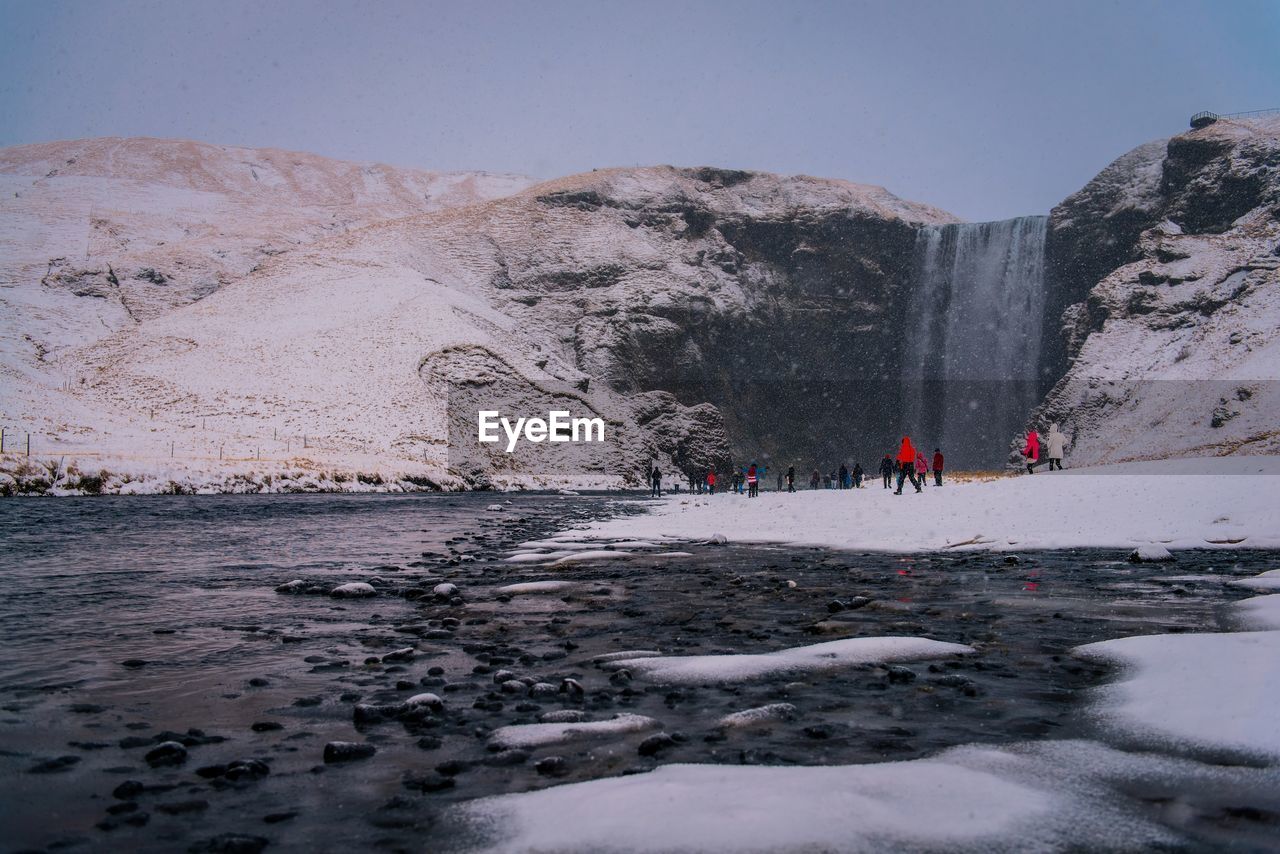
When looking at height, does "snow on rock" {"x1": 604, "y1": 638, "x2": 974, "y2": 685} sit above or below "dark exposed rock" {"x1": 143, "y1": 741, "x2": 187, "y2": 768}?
below

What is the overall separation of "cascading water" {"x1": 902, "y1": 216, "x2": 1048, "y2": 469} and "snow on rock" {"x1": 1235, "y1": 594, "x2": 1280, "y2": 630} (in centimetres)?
7707

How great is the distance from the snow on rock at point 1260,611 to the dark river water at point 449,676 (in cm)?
36

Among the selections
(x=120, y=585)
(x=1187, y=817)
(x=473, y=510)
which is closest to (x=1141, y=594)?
(x=1187, y=817)

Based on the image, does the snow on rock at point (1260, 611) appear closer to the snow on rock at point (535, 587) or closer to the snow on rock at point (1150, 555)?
the snow on rock at point (1150, 555)

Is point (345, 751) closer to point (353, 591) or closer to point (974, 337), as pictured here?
point (353, 591)

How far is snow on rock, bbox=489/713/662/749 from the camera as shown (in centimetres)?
511

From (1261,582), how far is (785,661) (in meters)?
7.66

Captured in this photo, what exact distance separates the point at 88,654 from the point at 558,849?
6095 mm

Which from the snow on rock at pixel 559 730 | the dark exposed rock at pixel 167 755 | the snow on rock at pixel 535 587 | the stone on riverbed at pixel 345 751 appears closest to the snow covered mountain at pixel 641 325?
the snow on rock at pixel 535 587

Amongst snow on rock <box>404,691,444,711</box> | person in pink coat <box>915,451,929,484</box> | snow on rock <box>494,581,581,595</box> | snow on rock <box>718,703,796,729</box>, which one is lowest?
snow on rock <box>494,581,581,595</box>

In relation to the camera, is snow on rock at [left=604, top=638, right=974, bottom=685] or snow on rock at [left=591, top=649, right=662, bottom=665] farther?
snow on rock at [left=591, top=649, right=662, bottom=665]

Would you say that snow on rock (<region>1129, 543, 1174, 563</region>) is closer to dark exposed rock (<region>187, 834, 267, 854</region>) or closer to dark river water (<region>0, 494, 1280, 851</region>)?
dark river water (<region>0, 494, 1280, 851</region>)

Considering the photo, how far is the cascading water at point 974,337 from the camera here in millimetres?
80312

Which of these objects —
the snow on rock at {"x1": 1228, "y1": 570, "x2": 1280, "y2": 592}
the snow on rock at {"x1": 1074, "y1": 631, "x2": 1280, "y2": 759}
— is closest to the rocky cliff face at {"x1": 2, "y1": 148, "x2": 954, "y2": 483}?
the snow on rock at {"x1": 1228, "y1": 570, "x2": 1280, "y2": 592}
